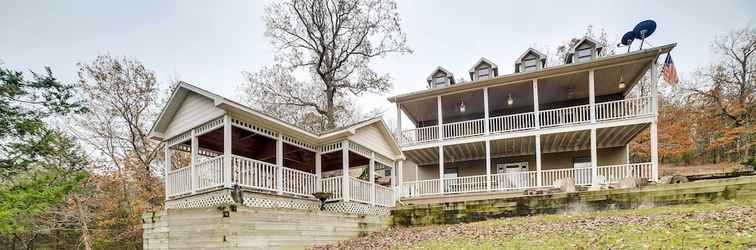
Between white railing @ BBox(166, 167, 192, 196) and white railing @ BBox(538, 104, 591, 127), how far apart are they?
40.3ft

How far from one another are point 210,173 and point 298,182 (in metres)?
2.35

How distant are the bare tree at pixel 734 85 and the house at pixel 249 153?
73.5 ft

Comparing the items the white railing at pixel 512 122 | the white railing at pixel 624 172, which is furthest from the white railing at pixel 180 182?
the white railing at pixel 624 172

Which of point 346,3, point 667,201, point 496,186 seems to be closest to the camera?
point 667,201

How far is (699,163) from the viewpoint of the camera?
2636cm

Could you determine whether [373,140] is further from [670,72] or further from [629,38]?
[629,38]

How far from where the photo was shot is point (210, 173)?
915cm

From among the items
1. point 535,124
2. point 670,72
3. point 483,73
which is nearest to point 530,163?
point 535,124

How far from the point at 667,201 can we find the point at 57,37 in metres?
24.2

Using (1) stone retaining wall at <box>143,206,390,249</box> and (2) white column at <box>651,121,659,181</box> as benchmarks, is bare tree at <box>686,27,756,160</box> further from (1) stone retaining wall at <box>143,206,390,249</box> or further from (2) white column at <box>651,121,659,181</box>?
(1) stone retaining wall at <box>143,206,390,249</box>

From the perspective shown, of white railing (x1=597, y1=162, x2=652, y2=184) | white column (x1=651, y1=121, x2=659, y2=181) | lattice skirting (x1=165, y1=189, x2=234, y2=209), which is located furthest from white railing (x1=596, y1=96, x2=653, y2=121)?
lattice skirting (x1=165, y1=189, x2=234, y2=209)

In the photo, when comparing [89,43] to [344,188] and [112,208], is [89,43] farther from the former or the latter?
[344,188]

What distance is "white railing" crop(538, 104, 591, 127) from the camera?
1455cm

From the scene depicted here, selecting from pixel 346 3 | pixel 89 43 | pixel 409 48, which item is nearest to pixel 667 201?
pixel 409 48
